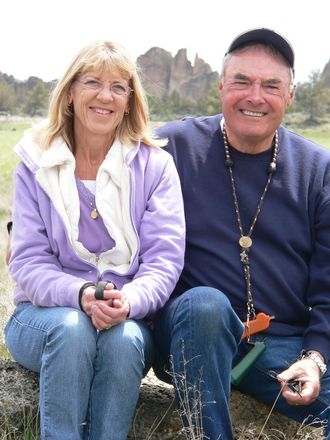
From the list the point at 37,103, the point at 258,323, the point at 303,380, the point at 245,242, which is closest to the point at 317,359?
the point at 303,380

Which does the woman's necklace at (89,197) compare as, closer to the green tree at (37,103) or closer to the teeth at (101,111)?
the teeth at (101,111)

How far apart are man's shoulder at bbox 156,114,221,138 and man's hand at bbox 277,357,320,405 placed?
1302 mm

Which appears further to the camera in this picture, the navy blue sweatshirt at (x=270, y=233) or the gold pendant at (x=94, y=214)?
the navy blue sweatshirt at (x=270, y=233)

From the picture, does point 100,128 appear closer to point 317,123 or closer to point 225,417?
point 225,417

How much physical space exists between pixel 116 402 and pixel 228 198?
1.21 m

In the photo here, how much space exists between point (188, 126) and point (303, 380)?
1.43m

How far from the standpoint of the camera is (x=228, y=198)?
346 centimetres

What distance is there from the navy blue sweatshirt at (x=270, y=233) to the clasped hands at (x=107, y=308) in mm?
623

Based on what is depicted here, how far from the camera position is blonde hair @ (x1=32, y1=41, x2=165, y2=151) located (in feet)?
10.3

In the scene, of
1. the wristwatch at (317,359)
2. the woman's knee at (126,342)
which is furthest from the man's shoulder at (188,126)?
the wristwatch at (317,359)

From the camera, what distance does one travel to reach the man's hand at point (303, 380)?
2951 millimetres

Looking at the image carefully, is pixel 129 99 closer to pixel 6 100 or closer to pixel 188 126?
pixel 188 126

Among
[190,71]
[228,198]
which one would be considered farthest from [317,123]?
[228,198]

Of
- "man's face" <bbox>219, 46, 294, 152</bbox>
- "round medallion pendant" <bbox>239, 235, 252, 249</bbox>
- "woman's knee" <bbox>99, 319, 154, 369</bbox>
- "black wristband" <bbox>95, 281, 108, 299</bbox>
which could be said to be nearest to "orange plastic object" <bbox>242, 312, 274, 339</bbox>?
"round medallion pendant" <bbox>239, 235, 252, 249</bbox>
